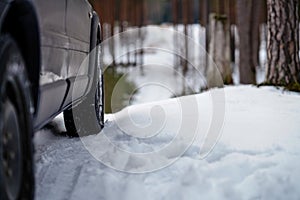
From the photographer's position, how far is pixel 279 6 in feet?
21.5

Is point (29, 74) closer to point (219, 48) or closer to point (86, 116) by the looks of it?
point (86, 116)

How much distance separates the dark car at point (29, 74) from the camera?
215cm

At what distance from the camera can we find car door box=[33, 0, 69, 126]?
2.72 m

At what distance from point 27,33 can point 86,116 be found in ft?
8.42

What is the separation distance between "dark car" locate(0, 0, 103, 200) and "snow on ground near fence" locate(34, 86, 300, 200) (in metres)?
0.56

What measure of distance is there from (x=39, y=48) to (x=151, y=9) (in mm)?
34019

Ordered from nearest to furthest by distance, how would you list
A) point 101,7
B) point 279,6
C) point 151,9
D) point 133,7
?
point 279,6 → point 101,7 → point 133,7 → point 151,9

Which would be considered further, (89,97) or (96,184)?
(89,97)

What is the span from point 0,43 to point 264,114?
2.99 metres

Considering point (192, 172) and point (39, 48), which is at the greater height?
point (39, 48)

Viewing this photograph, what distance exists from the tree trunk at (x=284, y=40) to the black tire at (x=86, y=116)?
104 inches

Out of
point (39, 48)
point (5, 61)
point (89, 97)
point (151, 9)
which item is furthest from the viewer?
point (151, 9)

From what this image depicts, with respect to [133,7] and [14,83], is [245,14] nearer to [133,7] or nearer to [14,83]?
[14,83]

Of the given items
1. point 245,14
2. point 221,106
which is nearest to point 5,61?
point 221,106
